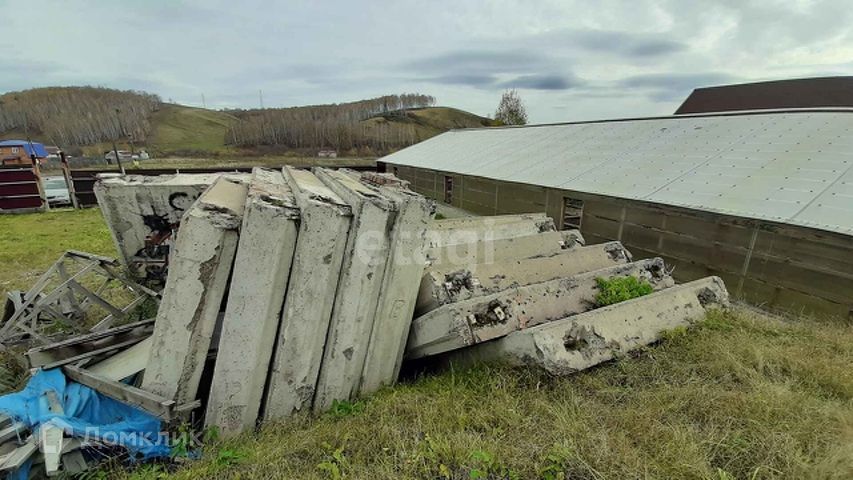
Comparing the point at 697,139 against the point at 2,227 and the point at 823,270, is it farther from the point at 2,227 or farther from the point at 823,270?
the point at 2,227

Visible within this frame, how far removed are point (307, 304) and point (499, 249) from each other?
237cm

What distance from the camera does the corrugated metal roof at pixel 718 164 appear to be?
544 centimetres

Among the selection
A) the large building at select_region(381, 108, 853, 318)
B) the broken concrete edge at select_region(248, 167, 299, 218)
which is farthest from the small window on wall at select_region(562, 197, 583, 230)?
the broken concrete edge at select_region(248, 167, 299, 218)

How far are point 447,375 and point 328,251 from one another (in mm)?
1408

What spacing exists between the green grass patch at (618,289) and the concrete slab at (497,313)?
62mm

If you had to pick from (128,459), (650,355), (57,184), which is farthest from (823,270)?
(57,184)

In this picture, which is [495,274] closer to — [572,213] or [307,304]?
[307,304]

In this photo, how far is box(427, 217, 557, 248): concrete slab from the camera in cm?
411

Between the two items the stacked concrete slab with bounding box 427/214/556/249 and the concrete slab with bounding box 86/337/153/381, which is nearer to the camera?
the concrete slab with bounding box 86/337/153/381

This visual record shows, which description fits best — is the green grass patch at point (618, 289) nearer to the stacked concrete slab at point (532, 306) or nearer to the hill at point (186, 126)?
the stacked concrete slab at point (532, 306)

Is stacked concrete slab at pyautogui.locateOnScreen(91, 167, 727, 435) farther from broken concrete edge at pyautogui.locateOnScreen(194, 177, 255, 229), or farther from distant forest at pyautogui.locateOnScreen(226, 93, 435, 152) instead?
distant forest at pyautogui.locateOnScreen(226, 93, 435, 152)

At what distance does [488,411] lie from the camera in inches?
91.6

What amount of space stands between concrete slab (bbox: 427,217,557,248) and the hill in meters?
50.3

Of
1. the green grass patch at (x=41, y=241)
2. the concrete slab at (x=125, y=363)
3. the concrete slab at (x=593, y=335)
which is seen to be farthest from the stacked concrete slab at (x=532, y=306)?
the green grass patch at (x=41, y=241)
